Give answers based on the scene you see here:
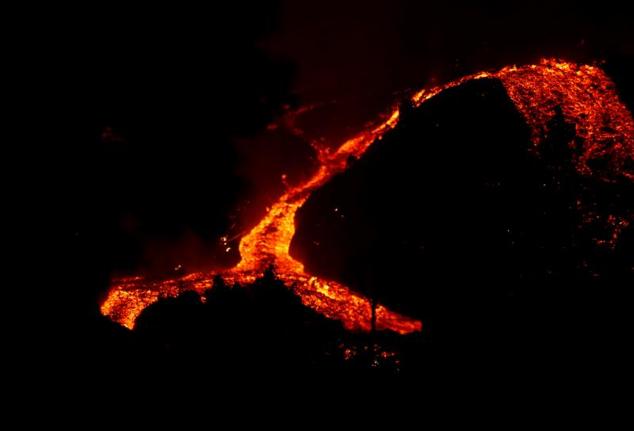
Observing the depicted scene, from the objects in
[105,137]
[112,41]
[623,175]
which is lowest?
[623,175]

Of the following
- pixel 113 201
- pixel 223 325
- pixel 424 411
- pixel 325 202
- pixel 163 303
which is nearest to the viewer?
pixel 424 411

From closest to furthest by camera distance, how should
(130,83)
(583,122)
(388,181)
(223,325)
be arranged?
1. (223,325)
2. (583,122)
3. (388,181)
4. (130,83)

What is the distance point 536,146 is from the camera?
4.59 metres

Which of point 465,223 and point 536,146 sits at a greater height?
point 536,146

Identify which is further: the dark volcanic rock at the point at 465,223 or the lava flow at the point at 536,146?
the lava flow at the point at 536,146

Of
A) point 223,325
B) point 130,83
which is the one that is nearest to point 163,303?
point 223,325

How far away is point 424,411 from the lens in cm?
361

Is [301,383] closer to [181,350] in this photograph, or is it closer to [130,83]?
[181,350]

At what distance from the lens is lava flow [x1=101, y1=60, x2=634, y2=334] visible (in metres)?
4.63

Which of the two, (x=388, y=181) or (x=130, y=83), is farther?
(x=130, y=83)

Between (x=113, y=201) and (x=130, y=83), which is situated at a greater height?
(x=130, y=83)

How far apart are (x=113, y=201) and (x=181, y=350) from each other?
375 centimetres

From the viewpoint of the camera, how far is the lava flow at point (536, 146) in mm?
4633

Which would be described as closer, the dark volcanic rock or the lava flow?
the dark volcanic rock
